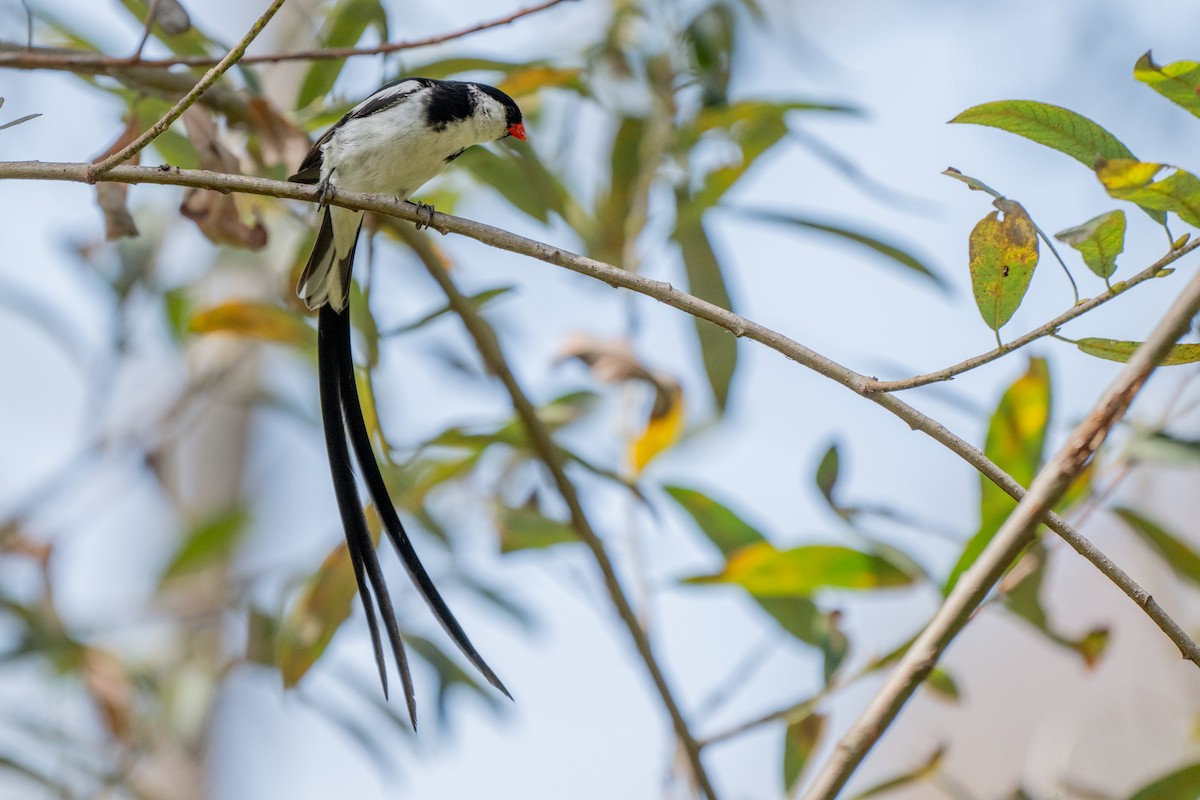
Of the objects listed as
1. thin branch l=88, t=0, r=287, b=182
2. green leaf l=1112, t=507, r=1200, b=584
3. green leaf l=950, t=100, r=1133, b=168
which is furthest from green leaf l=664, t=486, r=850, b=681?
thin branch l=88, t=0, r=287, b=182

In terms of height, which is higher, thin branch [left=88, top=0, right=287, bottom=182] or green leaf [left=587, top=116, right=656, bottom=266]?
green leaf [left=587, top=116, right=656, bottom=266]

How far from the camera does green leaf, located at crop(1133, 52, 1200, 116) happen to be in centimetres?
82

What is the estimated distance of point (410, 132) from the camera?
1.54 meters

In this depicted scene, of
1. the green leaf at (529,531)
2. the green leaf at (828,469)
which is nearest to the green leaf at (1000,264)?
the green leaf at (828,469)

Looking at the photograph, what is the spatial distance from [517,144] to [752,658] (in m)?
0.82

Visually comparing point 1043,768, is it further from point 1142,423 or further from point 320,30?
point 320,30

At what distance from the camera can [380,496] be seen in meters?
1.19

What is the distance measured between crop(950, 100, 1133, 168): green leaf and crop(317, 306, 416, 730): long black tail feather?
658 millimetres

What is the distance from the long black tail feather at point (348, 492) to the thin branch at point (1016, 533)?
0.35 meters

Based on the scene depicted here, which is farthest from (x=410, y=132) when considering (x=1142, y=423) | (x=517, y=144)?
(x=1142, y=423)

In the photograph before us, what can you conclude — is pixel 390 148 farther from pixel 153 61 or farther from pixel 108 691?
pixel 108 691

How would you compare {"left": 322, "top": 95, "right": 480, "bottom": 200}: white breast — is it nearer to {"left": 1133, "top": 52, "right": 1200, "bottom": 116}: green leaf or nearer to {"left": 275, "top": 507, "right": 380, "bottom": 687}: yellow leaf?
{"left": 275, "top": 507, "right": 380, "bottom": 687}: yellow leaf

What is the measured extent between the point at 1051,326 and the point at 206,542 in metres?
1.84

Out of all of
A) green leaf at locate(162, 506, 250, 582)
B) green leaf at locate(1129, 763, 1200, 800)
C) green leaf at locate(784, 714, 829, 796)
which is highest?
green leaf at locate(162, 506, 250, 582)
